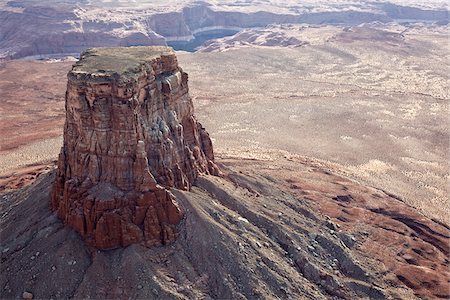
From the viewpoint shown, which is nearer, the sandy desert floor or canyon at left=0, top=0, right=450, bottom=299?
canyon at left=0, top=0, right=450, bottom=299

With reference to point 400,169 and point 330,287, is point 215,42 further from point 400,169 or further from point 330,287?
point 330,287

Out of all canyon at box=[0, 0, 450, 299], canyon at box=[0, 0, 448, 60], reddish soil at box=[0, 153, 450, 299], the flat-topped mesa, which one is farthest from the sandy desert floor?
the flat-topped mesa

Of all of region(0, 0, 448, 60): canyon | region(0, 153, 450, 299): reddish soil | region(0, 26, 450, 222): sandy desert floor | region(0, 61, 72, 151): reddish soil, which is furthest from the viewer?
region(0, 0, 448, 60): canyon

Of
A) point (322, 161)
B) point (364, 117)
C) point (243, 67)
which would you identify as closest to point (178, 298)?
point (322, 161)

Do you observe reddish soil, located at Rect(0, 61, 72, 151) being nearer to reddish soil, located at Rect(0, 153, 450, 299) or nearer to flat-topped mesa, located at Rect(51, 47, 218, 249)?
reddish soil, located at Rect(0, 153, 450, 299)

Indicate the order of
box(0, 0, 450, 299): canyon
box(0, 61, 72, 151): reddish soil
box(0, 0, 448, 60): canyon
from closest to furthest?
box(0, 0, 450, 299): canyon → box(0, 61, 72, 151): reddish soil → box(0, 0, 448, 60): canyon

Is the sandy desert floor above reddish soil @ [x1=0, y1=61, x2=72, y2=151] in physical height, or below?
above

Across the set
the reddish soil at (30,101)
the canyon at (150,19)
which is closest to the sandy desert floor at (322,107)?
the reddish soil at (30,101)
